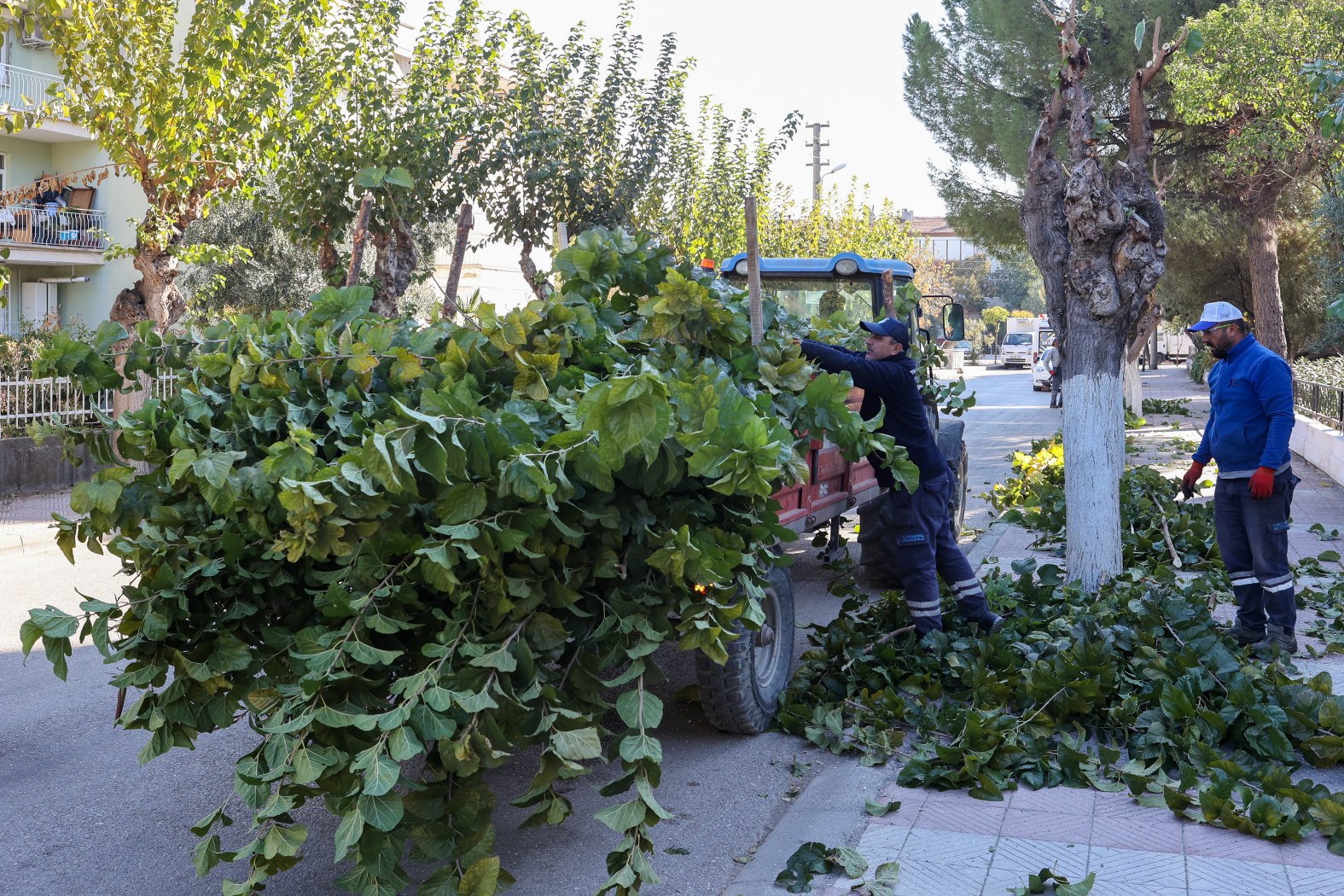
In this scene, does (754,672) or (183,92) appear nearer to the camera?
(754,672)

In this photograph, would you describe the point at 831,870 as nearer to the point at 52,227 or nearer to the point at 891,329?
the point at 891,329

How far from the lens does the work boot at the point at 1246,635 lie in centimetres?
638

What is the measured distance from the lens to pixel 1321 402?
16.0m

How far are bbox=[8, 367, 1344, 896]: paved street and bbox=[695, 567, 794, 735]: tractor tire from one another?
0.15m

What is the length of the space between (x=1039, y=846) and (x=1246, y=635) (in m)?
3.03

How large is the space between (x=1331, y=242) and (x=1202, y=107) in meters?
8.45

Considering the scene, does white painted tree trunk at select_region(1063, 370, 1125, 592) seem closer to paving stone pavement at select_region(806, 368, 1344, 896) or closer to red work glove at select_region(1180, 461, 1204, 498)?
red work glove at select_region(1180, 461, 1204, 498)

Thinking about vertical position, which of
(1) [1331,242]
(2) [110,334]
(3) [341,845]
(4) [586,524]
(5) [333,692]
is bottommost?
(3) [341,845]

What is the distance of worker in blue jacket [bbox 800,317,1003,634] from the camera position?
6.28 meters

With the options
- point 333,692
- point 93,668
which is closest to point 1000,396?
point 93,668

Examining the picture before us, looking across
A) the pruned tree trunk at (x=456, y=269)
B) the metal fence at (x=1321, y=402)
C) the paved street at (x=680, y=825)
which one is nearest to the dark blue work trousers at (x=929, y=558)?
the paved street at (x=680, y=825)

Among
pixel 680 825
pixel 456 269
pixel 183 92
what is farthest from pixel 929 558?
pixel 183 92

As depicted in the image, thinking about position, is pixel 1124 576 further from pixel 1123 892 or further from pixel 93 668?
pixel 93 668

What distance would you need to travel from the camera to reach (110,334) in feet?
14.5
